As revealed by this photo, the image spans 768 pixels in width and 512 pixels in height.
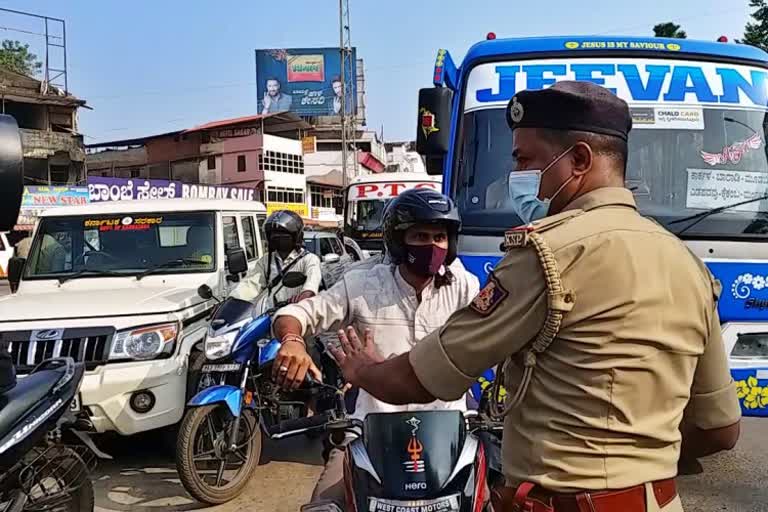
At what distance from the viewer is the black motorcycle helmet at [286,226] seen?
5770 millimetres

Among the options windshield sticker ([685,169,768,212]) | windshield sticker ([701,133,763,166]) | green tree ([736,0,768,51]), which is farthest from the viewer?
green tree ([736,0,768,51])

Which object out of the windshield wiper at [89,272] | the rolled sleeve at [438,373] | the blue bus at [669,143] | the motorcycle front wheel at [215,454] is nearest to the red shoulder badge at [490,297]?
the rolled sleeve at [438,373]

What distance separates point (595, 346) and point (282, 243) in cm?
460

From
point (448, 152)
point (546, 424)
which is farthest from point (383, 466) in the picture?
point (448, 152)

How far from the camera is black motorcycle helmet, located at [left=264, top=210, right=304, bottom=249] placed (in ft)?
18.9

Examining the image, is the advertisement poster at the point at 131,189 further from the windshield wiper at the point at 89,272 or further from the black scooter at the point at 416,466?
the black scooter at the point at 416,466

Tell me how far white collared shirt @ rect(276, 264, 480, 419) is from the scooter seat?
1.19 m

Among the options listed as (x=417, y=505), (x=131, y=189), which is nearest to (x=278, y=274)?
(x=417, y=505)

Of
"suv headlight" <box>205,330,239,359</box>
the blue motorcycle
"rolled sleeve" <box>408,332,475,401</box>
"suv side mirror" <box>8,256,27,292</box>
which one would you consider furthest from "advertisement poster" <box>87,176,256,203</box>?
"rolled sleeve" <box>408,332,475,401</box>

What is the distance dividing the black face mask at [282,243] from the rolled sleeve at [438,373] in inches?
172

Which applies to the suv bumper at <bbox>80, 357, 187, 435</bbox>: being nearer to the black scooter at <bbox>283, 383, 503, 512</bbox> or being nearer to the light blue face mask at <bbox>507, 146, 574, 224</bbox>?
the black scooter at <bbox>283, 383, 503, 512</bbox>

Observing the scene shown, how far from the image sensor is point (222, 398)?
4.20 meters

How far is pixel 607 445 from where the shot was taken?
4.69 ft

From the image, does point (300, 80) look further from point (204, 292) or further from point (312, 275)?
point (204, 292)
